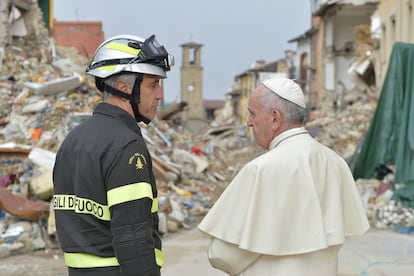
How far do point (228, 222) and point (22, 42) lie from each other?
69.9 ft

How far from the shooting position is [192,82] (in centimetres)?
6994

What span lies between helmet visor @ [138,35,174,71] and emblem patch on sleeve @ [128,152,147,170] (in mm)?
406

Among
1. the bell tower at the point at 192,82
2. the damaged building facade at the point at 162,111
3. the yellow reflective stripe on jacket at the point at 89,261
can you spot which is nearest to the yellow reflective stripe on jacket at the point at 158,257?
the yellow reflective stripe on jacket at the point at 89,261

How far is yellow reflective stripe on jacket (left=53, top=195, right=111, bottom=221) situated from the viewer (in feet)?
8.45

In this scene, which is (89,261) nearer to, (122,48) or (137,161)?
(137,161)

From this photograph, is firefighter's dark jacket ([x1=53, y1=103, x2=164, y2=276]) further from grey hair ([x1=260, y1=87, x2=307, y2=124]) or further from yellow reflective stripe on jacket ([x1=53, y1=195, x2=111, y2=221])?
grey hair ([x1=260, y1=87, x2=307, y2=124])

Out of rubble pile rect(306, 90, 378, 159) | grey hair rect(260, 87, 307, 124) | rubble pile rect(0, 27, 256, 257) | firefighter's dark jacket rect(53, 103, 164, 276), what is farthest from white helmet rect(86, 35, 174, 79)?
rubble pile rect(306, 90, 378, 159)

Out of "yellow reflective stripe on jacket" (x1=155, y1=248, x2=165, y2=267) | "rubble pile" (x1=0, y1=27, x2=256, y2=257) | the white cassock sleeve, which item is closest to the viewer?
"yellow reflective stripe on jacket" (x1=155, y1=248, x2=165, y2=267)

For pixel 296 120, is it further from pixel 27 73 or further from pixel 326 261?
pixel 27 73

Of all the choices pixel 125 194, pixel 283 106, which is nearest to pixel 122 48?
pixel 125 194

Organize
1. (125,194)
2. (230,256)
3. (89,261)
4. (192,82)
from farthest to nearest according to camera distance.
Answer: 1. (192,82)
2. (230,256)
3. (89,261)
4. (125,194)

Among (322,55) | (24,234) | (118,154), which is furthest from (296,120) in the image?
(322,55)

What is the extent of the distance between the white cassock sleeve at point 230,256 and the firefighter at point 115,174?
280 mm

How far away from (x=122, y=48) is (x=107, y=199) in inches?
25.1
